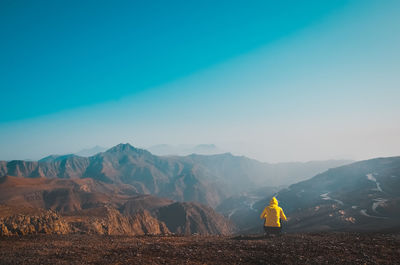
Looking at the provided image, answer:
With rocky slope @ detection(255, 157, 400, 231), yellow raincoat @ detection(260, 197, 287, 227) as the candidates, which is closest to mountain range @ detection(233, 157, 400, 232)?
rocky slope @ detection(255, 157, 400, 231)

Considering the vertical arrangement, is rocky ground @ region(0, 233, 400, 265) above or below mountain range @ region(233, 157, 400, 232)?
above

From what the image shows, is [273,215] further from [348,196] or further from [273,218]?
[348,196]

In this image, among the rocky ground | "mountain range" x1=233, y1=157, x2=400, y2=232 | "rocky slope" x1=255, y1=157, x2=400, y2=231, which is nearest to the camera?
the rocky ground

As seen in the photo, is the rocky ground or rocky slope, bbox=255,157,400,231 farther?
rocky slope, bbox=255,157,400,231

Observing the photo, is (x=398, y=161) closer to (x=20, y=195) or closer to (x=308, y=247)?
(x=308, y=247)

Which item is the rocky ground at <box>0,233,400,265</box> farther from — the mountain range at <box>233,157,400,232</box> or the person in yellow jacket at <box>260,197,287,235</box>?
the mountain range at <box>233,157,400,232</box>

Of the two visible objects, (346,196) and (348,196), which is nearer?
(348,196)

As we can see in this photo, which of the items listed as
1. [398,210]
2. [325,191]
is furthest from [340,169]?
[398,210]

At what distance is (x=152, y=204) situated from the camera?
651ft

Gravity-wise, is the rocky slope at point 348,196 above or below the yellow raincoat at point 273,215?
below

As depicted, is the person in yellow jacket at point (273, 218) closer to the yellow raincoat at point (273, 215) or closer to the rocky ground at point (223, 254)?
the yellow raincoat at point (273, 215)

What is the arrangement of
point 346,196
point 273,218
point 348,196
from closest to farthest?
point 273,218 < point 348,196 < point 346,196

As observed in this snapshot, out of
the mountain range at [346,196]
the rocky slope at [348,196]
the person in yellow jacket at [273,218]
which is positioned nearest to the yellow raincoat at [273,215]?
the person in yellow jacket at [273,218]

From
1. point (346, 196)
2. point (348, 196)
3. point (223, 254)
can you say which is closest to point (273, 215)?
point (223, 254)
